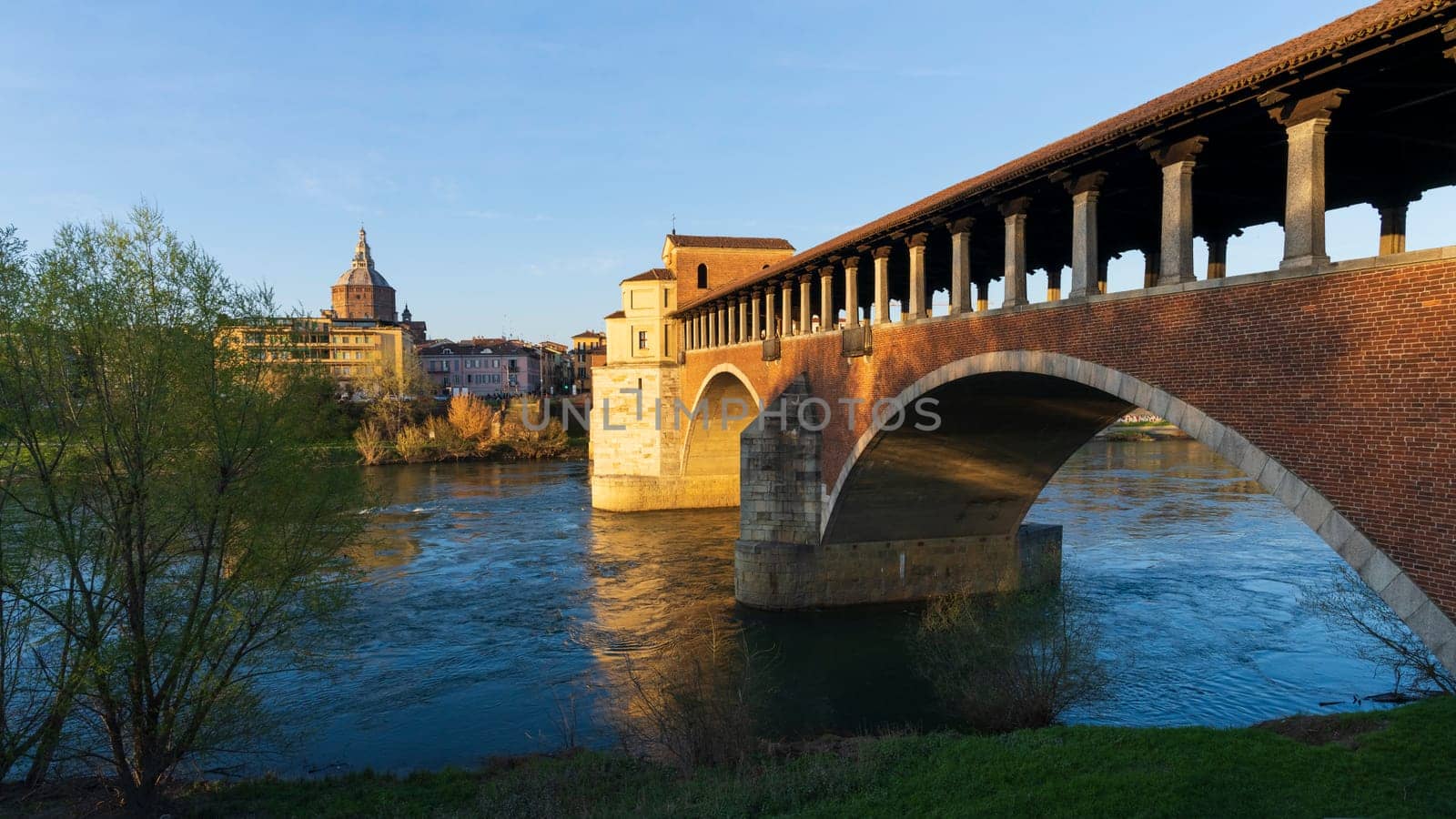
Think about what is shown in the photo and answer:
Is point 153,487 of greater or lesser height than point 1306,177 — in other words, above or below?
below

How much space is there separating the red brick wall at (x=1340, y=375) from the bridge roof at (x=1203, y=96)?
A: 6.59ft

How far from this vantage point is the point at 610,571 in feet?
82.5

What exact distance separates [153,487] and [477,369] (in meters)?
87.7

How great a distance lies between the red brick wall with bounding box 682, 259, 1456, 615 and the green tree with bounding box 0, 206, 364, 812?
11292mm

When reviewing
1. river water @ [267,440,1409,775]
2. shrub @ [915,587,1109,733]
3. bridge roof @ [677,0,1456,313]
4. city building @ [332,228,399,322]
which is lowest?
river water @ [267,440,1409,775]

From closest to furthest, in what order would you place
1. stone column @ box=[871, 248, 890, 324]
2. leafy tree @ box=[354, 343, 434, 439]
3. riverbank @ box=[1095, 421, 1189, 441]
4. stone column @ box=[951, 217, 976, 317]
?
1. stone column @ box=[951, 217, 976, 317]
2. stone column @ box=[871, 248, 890, 324]
3. leafy tree @ box=[354, 343, 434, 439]
4. riverbank @ box=[1095, 421, 1189, 441]

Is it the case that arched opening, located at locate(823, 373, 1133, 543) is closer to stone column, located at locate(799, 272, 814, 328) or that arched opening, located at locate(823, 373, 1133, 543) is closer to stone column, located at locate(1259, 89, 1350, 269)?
stone column, located at locate(799, 272, 814, 328)

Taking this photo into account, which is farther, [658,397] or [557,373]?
[557,373]

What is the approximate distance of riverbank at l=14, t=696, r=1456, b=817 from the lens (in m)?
8.53

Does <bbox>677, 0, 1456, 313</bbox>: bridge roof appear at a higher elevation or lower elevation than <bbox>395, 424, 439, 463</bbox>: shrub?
higher

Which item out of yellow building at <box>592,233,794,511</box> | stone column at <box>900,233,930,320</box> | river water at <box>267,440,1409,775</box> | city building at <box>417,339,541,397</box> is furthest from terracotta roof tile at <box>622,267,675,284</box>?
city building at <box>417,339,541,397</box>

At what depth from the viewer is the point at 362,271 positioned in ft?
391

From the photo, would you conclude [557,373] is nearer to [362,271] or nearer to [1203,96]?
[362,271]

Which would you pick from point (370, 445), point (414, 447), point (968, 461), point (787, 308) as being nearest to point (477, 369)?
point (414, 447)
